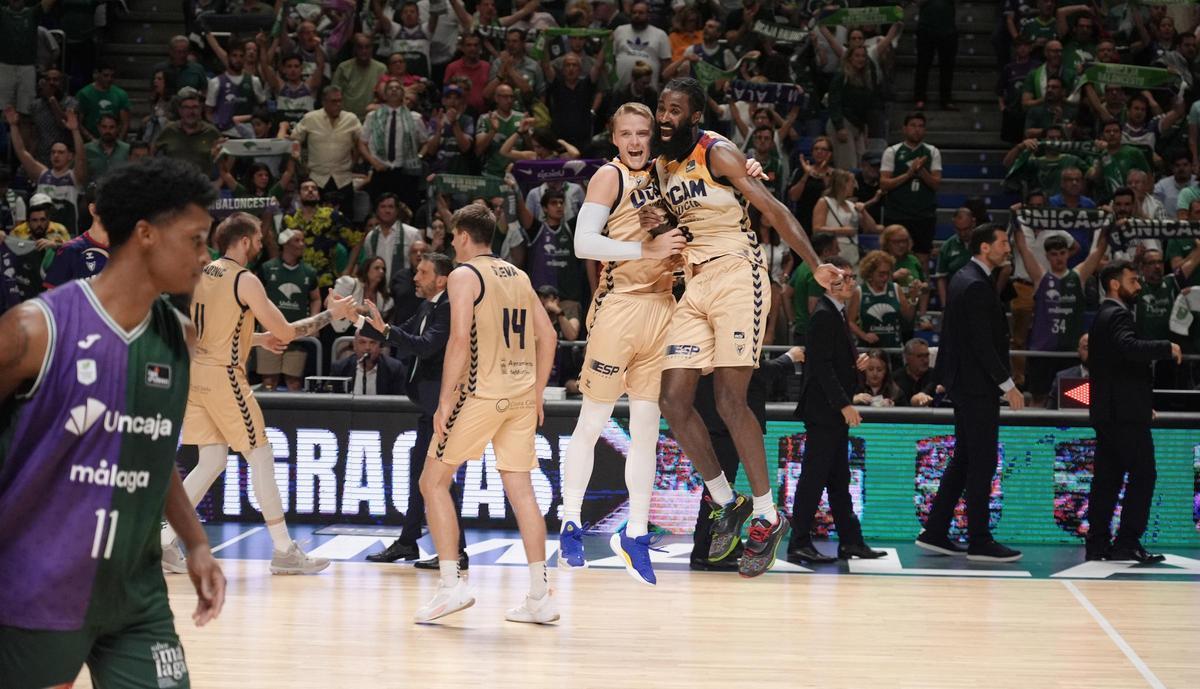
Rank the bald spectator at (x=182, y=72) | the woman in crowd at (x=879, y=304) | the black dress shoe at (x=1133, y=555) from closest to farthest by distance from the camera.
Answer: the black dress shoe at (x=1133, y=555) < the woman in crowd at (x=879, y=304) < the bald spectator at (x=182, y=72)

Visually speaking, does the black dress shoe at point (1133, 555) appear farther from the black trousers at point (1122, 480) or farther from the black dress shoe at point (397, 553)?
the black dress shoe at point (397, 553)

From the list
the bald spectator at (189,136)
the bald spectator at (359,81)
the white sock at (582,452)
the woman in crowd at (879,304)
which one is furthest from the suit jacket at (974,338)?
the bald spectator at (189,136)

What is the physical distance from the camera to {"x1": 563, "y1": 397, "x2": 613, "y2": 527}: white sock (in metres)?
7.68

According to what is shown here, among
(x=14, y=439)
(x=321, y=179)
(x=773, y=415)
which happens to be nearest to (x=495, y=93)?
(x=321, y=179)

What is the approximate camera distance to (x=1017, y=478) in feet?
35.8

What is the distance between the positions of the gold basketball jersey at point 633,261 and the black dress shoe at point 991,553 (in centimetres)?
375

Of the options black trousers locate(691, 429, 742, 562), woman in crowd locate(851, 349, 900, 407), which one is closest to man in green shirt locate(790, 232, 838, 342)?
woman in crowd locate(851, 349, 900, 407)

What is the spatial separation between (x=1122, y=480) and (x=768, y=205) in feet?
15.5

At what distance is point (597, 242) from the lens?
7.16m

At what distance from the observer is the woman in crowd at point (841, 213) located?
13.2 meters

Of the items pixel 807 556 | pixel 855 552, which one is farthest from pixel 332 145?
pixel 855 552

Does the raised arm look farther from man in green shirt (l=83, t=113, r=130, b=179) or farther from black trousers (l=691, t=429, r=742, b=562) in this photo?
man in green shirt (l=83, t=113, r=130, b=179)

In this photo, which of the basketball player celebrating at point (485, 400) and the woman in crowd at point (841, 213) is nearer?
the basketball player celebrating at point (485, 400)

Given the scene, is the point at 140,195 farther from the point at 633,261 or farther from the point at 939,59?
the point at 939,59
